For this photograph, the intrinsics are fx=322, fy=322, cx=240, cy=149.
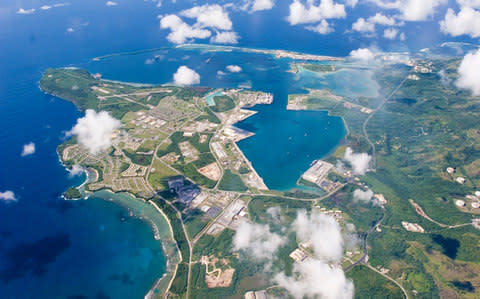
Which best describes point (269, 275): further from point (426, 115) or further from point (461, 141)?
point (426, 115)

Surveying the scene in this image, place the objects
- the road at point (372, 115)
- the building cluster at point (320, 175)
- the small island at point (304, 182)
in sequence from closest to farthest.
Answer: the small island at point (304, 182)
the building cluster at point (320, 175)
the road at point (372, 115)

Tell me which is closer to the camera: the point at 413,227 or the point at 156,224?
the point at 413,227

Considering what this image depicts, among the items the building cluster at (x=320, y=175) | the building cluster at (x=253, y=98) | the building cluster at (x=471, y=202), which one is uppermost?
the building cluster at (x=253, y=98)

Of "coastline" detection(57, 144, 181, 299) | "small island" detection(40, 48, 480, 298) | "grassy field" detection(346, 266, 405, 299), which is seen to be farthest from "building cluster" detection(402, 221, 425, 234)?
"coastline" detection(57, 144, 181, 299)

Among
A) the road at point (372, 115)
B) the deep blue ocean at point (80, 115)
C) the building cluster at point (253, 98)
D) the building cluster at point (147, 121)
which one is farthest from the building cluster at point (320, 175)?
the building cluster at point (147, 121)

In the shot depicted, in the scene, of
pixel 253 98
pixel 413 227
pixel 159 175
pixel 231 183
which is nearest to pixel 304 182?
pixel 231 183

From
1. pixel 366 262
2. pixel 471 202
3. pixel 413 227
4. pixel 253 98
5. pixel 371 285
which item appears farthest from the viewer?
pixel 253 98

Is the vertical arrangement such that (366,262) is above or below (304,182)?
below

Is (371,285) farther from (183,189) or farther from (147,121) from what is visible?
(147,121)

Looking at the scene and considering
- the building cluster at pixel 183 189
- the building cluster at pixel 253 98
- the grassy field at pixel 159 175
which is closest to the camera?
the building cluster at pixel 183 189

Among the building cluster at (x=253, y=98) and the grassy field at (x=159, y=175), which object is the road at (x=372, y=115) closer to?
the building cluster at (x=253, y=98)
